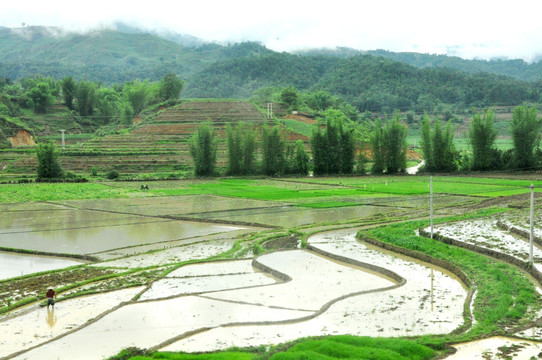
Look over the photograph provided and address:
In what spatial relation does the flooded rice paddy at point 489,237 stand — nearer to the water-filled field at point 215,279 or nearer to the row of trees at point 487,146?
the water-filled field at point 215,279

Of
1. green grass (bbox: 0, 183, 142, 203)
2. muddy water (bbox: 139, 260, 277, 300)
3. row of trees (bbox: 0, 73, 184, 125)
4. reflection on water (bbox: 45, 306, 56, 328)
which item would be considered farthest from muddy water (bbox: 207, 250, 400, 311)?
row of trees (bbox: 0, 73, 184, 125)

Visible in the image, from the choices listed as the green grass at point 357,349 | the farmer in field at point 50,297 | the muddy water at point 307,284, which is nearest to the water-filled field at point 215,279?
the muddy water at point 307,284

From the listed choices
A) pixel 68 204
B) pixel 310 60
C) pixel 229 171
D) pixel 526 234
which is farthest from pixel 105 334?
pixel 310 60

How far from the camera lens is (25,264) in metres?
20.3

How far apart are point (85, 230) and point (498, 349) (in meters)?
20.8

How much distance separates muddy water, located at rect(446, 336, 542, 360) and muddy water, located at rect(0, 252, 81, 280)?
1353 centimetres

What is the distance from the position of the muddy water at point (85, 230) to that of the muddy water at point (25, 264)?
3.21ft

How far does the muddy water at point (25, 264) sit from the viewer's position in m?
18.9

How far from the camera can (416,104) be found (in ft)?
409

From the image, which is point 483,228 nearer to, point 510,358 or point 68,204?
point 510,358

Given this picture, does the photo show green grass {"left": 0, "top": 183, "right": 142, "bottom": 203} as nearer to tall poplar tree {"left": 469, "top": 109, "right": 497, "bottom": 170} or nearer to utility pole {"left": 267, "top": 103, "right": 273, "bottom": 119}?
tall poplar tree {"left": 469, "top": 109, "right": 497, "bottom": 170}

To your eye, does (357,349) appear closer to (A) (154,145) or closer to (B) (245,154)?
(B) (245,154)

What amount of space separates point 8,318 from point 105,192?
1164 inches

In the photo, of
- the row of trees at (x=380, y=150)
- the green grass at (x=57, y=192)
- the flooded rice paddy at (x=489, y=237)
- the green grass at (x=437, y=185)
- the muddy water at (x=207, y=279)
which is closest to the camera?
the muddy water at (x=207, y=279)
